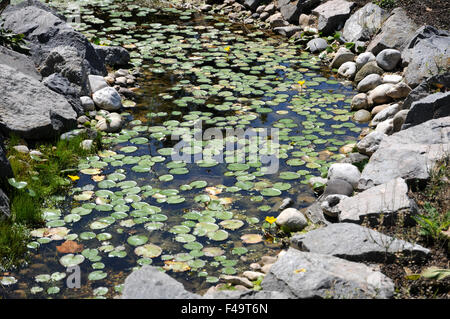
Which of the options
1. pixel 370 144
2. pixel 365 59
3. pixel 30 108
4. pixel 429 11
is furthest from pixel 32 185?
pixel 429 11

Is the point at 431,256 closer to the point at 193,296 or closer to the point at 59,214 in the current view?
the point at 193,296

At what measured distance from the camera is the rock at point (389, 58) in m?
6.10

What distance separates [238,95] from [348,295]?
3.73 meters

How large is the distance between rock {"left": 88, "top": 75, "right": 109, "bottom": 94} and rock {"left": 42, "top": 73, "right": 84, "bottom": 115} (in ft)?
1.16

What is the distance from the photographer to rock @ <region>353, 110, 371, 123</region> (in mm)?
5387

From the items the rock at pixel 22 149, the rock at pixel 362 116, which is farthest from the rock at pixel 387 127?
the rock at pixel 22 149

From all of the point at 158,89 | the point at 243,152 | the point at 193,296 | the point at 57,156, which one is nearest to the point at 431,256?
the point at 193,296

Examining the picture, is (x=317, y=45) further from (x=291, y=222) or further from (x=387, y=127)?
(x=291, y=222)

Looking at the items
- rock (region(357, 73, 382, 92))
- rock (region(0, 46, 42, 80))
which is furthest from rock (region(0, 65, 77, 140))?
rock (region(357, 73, 382, 92))

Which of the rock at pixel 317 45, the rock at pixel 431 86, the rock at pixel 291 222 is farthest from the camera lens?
the rock at pixel 317 45

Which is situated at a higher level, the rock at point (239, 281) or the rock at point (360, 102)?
the rock at point (360, 102)

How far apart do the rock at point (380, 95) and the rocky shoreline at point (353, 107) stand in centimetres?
1

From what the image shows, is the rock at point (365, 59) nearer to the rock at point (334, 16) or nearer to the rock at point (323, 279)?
the rock at point (334, 16)

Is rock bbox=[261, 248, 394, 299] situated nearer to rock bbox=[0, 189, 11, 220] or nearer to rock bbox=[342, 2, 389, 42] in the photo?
rock bbox=[0, 189, 11, 220]
